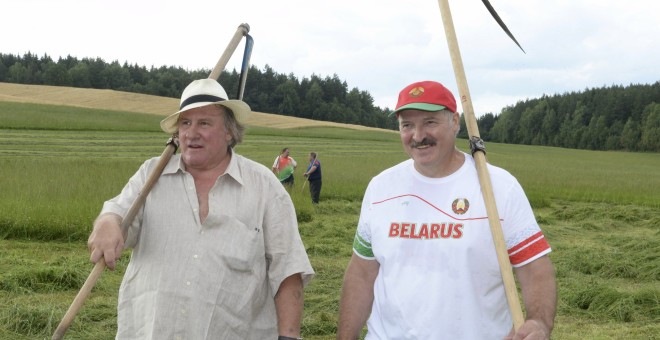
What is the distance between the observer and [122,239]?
2.78m

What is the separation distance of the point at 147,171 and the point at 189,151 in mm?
202

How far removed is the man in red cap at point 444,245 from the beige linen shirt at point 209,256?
42cm

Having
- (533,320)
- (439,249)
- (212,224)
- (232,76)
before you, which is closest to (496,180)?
(439,249)


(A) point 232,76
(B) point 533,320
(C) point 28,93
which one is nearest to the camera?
(B) point 533,320

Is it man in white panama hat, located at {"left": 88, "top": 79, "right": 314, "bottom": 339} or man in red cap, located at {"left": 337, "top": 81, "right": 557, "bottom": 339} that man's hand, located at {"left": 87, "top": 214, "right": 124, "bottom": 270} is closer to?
man in white panama hat, located at {"left": 88, "top": 79, "right": 314, "bottom": 339}

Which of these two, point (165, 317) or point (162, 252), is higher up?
point (162, 252)

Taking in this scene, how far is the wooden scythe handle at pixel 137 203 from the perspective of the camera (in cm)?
268

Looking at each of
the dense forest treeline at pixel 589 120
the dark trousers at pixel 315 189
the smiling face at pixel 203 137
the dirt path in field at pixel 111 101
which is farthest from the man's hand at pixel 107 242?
the dense forest treeline at pixel 589 120

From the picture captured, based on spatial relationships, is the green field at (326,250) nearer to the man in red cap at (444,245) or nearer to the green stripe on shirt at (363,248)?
the green stripe on shirt at (363,248)

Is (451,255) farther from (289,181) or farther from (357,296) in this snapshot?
(289,181)

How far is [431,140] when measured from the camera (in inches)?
110

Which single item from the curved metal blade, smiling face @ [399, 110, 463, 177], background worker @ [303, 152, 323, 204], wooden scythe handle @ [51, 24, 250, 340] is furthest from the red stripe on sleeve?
background worker @ [303, 152, 323, 204]

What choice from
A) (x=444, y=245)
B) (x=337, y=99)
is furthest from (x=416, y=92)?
(x=337, y=99)

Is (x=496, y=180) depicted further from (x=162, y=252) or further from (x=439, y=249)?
(x=162, y=252)
